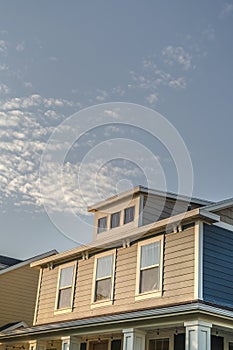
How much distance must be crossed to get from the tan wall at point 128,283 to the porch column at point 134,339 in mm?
790

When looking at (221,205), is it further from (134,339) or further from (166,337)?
(134,339)

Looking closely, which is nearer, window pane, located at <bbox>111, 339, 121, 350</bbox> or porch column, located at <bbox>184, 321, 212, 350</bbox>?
porch column, located at <bbox>184, 321, 212, 350</bbox>

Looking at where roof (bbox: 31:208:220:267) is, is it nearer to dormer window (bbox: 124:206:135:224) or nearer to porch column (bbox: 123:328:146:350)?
dormer window (bbox: 124:206:135:224)

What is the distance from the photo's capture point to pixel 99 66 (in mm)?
16188

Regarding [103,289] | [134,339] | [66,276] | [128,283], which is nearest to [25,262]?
[66,276]

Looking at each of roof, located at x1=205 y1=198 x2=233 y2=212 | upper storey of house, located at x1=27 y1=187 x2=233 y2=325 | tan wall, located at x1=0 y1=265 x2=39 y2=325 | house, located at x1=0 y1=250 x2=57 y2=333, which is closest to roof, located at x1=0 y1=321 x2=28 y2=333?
house, located at x1=0 y1=250 x2=57 y2=333

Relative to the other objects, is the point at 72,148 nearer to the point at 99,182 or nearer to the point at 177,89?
the point at 99,182

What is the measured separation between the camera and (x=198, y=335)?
1109cm

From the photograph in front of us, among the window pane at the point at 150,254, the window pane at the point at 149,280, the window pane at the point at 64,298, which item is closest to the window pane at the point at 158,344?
the window pane at the point at 149,280

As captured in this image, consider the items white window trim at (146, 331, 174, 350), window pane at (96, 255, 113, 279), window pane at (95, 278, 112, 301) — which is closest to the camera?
white window trim at (146, 331, 174, 350)

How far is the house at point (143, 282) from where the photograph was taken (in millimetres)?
12055

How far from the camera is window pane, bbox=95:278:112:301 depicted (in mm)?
14904

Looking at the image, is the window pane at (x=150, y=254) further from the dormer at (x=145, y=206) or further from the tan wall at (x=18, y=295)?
the tan wall at (x=18, y=295)

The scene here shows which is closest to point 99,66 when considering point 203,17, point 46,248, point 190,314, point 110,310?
point 203,17
